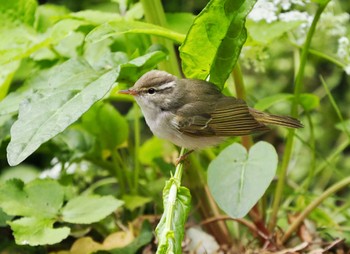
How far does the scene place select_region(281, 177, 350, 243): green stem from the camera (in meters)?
1.68

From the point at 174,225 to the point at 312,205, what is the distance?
0.59m

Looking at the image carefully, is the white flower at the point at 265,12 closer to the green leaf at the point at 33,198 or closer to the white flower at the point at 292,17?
the white flower at the point at 292,17

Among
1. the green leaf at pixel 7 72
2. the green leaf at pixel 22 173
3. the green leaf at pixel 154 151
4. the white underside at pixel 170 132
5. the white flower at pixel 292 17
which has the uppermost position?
the white flower at pixel 292 17

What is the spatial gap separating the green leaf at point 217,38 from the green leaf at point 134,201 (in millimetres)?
471

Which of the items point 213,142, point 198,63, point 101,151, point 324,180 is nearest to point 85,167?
point 101,151

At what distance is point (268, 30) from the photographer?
1832 mm

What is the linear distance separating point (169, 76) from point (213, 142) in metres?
0.20

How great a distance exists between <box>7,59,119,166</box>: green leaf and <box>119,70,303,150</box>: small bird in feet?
0.51

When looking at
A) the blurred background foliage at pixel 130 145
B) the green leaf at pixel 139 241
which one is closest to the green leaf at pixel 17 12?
the blurred background foliage at pixel 130 145

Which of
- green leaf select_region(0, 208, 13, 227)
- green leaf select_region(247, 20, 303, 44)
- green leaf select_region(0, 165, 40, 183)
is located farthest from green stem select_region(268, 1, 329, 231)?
green leaf select_region(0, 165, 40, 183)

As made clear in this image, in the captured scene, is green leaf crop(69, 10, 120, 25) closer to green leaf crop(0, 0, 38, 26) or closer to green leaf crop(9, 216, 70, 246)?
green leaf crop(0, 0, 38, 26)

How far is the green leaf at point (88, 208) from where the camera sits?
166 cm

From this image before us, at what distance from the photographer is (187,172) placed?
1.83 m

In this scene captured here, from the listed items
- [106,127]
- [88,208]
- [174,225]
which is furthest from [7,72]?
[174,225]
